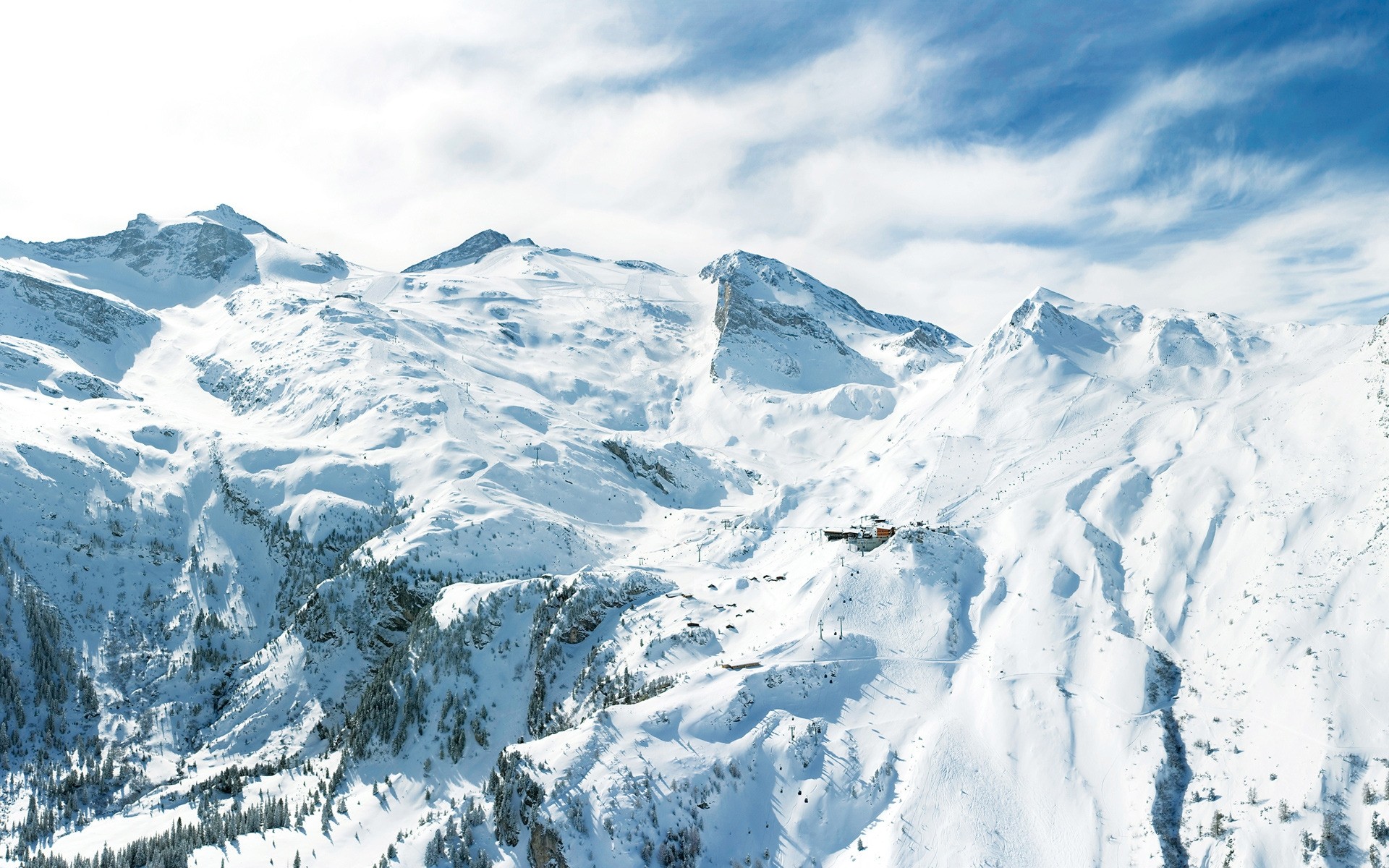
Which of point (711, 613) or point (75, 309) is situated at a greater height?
point (75, 309)

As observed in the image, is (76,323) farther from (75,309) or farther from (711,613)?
(711,613)

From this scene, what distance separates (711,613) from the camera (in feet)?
208

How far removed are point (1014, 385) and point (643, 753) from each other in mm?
83687

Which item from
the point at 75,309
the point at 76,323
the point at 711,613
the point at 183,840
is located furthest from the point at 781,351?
the point at 75,309

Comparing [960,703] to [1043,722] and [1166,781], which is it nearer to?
[1043,722]

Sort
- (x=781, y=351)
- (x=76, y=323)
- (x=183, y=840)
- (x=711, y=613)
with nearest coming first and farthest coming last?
1. (x=183, y=840)
2. (x=711, y=613)
3. (x=76, y=323)
4. (x=781, y=351)

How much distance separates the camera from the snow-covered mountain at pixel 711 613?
137 ft

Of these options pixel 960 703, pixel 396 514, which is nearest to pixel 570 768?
pixel 960 703

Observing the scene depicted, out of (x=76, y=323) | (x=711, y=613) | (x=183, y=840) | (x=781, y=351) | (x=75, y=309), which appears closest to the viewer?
(x=183, y=840)

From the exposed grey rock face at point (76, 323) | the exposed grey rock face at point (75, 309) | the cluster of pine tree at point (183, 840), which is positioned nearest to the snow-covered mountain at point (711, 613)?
the cluster of pine tree at point (183, 840)

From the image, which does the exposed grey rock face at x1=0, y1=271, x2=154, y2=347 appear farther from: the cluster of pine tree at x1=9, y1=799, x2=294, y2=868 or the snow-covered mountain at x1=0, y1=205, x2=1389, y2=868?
the cluster of pine tree at x1=9, y1=799, x2=294, y2=868

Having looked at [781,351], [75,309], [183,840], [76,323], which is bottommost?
[183,840]

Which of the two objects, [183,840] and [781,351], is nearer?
[183,840]

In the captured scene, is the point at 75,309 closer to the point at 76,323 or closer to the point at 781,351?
the point at 76,323
